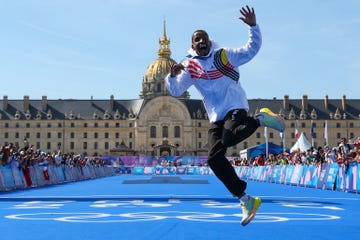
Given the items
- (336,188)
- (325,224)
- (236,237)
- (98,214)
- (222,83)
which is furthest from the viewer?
(336,188)

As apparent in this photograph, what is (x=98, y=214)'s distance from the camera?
9.88 metres

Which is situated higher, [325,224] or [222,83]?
[222,83]

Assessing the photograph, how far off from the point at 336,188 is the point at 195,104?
11729cm

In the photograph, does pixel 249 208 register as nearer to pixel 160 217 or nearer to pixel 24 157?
pixel 160 217

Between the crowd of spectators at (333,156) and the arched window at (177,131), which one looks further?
the arched window at (177,131)

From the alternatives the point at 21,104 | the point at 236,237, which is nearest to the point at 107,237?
the point at 236,237

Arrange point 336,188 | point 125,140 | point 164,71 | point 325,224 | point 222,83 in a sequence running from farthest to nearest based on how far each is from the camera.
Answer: point 164,71
point 125,140
point 336,188
point 325,224
point 222,83

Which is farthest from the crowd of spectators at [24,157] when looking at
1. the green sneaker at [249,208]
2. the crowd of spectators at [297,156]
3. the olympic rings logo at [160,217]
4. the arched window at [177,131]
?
the arched window at [177,131]

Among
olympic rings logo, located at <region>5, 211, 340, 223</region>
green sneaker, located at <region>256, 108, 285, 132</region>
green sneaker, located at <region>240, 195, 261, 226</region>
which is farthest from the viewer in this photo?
olympic rings logo, located at <region>5, 211, 340, 223</region>

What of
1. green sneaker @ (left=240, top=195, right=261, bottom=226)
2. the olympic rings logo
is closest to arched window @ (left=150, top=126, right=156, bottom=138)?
the olympic rings logo

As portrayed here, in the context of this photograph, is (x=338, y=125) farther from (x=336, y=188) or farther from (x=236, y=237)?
(x=236, y=237)

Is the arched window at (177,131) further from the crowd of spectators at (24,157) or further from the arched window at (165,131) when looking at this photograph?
the crowd of spectators at (24,157)

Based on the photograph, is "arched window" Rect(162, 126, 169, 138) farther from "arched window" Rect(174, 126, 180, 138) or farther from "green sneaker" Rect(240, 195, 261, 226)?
"green sneaker" Rect(240, 195, 261, 226)

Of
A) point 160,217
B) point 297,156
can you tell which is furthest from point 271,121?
point 297,156
